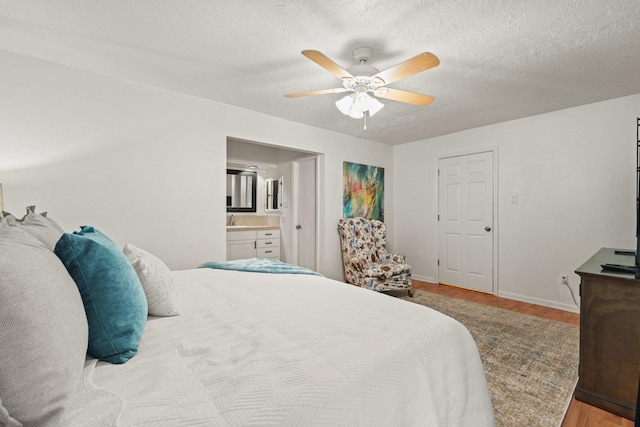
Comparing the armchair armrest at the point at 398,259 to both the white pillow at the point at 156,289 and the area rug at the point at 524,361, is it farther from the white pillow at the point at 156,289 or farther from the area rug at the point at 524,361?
the white pillow at the point at 156,289

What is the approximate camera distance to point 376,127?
4141mm

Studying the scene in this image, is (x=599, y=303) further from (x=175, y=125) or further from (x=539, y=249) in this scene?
(x=175, y=125)

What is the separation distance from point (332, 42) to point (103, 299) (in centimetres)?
197

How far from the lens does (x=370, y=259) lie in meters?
4.34

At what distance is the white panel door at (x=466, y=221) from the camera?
4.12 meters

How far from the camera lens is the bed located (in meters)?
0.71

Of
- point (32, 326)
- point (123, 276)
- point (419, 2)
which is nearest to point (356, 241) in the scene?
point (419, 2)

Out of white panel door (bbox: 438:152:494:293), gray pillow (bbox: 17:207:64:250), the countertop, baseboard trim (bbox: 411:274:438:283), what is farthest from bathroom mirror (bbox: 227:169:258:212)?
gray pillow (bbox: 17:207:64:250)

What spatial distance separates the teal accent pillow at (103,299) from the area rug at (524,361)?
1842mm

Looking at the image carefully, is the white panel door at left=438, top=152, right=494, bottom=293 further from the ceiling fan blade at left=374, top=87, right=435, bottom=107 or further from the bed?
the bed

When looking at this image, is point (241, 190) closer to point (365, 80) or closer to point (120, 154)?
point (120, 154)

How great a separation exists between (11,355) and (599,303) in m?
2.58

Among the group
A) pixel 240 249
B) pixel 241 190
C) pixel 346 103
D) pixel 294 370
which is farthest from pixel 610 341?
pixel 241 190

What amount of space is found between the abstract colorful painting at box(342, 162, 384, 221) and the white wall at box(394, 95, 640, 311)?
1252mm
